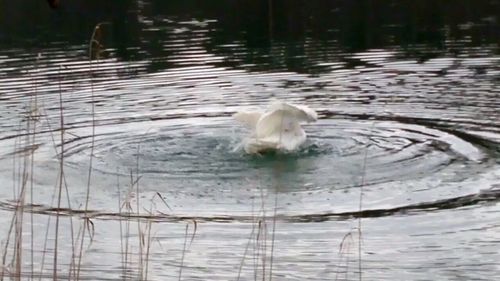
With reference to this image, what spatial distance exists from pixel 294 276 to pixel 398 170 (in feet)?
10.3

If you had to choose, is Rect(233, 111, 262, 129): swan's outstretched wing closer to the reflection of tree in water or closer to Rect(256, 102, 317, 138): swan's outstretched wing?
Rect(256, 102, 317, 138): swan's outstretched wing

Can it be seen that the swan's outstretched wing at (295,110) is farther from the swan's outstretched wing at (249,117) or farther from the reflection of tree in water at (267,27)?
the reflection of tree in water at (267,27)

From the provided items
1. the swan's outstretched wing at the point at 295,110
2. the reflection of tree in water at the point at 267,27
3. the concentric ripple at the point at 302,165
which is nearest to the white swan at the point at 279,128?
the swan's outstretched wing at the point at 295,110

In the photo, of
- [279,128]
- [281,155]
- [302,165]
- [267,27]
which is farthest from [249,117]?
[267,27]

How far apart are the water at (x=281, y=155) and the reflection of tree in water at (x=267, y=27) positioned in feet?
0.40

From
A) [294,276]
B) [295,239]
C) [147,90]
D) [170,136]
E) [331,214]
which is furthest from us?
[147,90]

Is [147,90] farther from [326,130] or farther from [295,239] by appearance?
[295,239]

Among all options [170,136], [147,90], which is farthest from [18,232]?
[147,90]

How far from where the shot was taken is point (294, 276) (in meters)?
8.15

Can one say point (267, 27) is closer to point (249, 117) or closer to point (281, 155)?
point (249, 117)

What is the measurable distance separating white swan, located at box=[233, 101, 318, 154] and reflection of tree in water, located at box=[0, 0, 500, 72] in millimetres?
6299

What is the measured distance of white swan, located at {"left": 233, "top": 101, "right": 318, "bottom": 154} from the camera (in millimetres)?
11461

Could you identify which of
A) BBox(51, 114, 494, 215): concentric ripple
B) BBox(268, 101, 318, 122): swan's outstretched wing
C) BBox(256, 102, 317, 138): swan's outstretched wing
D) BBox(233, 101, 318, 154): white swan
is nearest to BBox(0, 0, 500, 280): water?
BBox(51, 114, 494, 215): concentric ripple

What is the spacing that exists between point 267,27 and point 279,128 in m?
14.0
